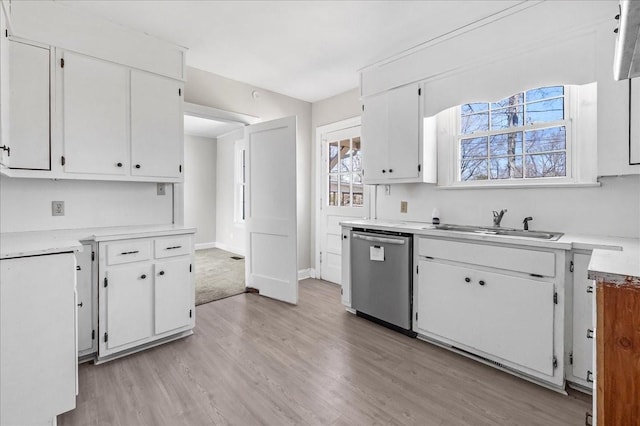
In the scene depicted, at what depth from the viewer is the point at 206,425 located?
5.39 ft

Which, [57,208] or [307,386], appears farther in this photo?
[57,208]

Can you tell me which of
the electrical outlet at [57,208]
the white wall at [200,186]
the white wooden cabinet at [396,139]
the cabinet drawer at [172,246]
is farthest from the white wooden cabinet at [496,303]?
the white wall at [200,186]

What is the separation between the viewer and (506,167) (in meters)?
2.72

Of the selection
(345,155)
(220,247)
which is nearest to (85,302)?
(345,155)

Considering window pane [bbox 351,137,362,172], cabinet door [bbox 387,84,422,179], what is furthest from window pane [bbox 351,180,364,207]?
cabinet door [bbox 387,84,422,179]

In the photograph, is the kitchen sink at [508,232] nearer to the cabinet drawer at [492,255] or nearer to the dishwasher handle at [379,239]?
the cabinet drawer at [492,255]

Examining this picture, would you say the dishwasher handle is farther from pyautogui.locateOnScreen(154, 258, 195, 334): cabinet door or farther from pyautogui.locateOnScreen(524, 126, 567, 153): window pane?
pyautogui.locateOnScreen(154, 258, 195, 334): cabinet door

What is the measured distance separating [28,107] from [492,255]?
3.46 meters

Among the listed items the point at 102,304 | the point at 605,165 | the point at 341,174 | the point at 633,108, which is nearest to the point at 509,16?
the point at 633,108

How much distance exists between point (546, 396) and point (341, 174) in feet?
10.3

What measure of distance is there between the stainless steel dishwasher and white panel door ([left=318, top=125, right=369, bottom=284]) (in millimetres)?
1003

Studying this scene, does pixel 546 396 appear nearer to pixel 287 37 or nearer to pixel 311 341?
pixel 311 341

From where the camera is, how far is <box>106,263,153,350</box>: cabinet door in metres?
2.28

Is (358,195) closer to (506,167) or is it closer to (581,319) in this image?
(506,167)
